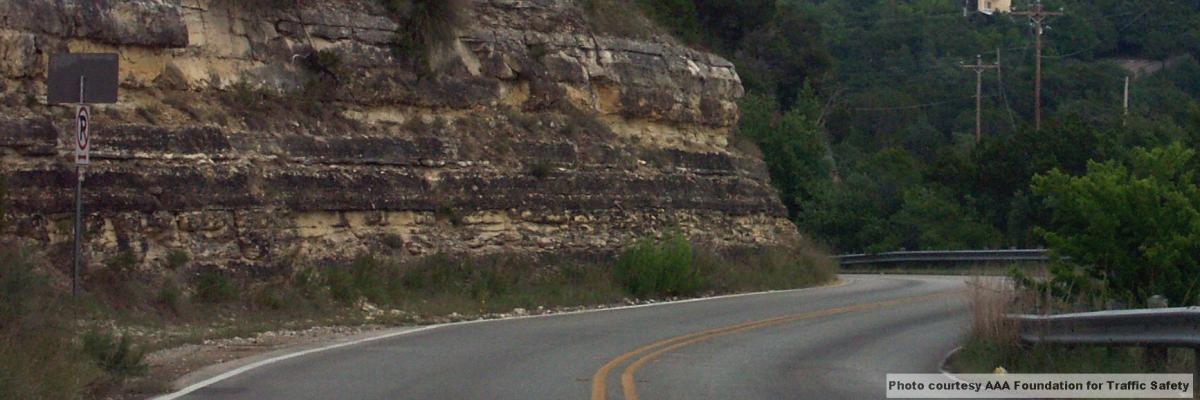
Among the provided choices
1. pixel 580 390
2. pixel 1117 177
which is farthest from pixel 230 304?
pixel 1117 177

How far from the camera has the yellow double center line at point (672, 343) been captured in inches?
559

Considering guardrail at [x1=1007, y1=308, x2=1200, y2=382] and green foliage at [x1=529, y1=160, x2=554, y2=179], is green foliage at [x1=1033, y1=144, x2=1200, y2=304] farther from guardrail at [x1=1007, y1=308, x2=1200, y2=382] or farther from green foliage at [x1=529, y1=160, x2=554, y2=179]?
green foliage at [x1=529, y1=160, x2=554, y2=179]

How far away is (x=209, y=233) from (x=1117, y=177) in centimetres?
1266

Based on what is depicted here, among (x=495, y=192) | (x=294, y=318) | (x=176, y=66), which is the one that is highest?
(x=176, y=66)

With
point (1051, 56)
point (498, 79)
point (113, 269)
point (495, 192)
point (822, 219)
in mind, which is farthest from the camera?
point (1051, 56)

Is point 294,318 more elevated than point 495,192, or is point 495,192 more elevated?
point 495,192

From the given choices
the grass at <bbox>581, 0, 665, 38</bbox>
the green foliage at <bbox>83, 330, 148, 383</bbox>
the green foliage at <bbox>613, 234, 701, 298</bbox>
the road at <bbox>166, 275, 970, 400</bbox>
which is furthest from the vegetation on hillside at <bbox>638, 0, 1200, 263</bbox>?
the green foliage at <bbox>83, 330, 148, 383</bbox>

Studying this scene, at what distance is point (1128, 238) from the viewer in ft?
58.7

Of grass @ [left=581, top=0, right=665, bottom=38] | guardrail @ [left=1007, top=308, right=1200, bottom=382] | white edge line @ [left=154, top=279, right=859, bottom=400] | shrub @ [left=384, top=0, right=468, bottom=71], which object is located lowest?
white edge line @ [left=154, top=279, right=859, bottom=400]

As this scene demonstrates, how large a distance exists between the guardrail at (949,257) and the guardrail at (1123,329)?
67.9 feet

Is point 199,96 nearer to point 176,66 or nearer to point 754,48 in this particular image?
point 176,66

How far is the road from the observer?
1387cm

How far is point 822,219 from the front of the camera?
185ft

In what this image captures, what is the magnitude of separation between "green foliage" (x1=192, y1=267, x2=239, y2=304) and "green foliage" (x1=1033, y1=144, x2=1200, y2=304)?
11.2 meters
